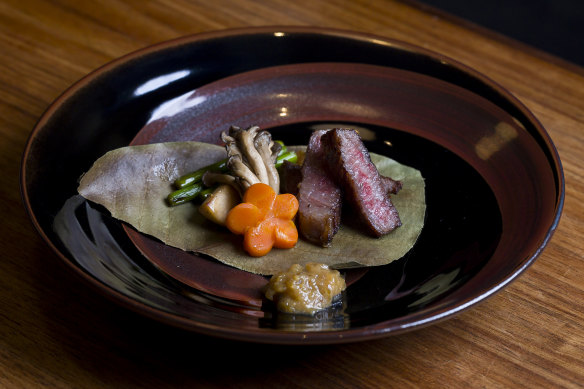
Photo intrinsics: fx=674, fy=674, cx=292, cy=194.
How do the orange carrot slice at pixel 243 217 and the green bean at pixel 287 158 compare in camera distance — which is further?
the green bean at pixel 287 158

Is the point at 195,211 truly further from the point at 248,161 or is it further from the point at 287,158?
the point at 287,158

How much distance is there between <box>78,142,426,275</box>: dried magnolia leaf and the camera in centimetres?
247

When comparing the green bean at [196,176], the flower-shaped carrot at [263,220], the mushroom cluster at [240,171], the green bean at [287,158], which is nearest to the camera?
the flower-shaped carrot at [263,220]

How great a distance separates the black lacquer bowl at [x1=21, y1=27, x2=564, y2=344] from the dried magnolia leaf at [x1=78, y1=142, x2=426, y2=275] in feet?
0.17

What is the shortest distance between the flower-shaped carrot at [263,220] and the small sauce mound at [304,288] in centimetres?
20

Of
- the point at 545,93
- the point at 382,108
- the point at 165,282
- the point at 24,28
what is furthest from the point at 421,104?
the point at 24,28

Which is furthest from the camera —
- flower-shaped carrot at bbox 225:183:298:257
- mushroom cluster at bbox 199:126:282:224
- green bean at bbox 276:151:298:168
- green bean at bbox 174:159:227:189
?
green bean at bbox 276:151:298:168

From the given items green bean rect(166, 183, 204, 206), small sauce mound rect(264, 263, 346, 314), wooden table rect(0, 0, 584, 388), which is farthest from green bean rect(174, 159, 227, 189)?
small sauce mound rect(264, 263, 346, 314)

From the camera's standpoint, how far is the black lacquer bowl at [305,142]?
2.13 metres

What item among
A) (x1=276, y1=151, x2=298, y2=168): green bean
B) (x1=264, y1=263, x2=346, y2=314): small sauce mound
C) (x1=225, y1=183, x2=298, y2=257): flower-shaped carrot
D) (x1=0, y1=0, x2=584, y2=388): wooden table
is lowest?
(x1=0, y1=0, x2=584, y2=388): wooden table

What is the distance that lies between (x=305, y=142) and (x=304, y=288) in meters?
1.01

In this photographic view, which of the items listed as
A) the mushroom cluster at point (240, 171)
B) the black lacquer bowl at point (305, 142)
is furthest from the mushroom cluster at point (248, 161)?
the black lacquer bowl at point (305, 142)

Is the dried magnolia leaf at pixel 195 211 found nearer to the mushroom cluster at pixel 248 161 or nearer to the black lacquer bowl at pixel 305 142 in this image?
the black lacquer bowl at pixel 305 142

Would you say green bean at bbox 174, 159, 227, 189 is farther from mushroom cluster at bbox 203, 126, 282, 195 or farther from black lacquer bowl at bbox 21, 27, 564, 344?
black lacquer bowl at bbox 21, 27, 564, 344
